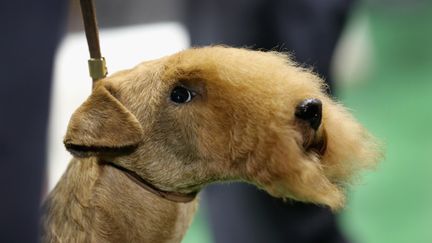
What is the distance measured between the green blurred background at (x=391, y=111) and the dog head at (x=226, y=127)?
42 centimetres

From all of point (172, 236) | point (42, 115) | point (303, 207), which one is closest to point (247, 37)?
point (303, 207)

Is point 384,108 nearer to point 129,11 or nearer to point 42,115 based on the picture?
point 129,11

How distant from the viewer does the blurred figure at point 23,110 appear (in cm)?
90

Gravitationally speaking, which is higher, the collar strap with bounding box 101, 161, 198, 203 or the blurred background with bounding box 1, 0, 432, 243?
the collar strap with bounding box 101, 161, 198, 203

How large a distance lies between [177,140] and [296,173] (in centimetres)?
18

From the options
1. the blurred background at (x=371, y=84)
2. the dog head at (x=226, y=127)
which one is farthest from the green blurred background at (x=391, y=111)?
the dog head at (x=226, y=127)

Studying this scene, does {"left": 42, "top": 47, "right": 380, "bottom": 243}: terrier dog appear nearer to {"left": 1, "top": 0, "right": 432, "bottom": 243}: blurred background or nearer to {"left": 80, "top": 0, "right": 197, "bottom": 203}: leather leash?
{"left": 80, "top": 0, "right": 197, "bottom": 203}: leather leash

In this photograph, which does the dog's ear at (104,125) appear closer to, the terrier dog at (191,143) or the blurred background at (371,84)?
the terrier dog at (191,143)

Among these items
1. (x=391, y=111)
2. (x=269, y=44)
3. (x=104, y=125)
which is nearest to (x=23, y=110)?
(x=104, y=125)

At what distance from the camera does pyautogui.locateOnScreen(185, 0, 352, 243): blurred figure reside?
6.35 ft

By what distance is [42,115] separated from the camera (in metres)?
0.94

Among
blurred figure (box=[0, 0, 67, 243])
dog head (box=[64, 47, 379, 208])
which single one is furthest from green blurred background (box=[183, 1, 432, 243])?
blurred figure (box=[0, 0, 67, 243])

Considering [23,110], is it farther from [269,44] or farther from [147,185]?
[269,44]

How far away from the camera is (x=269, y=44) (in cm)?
194
